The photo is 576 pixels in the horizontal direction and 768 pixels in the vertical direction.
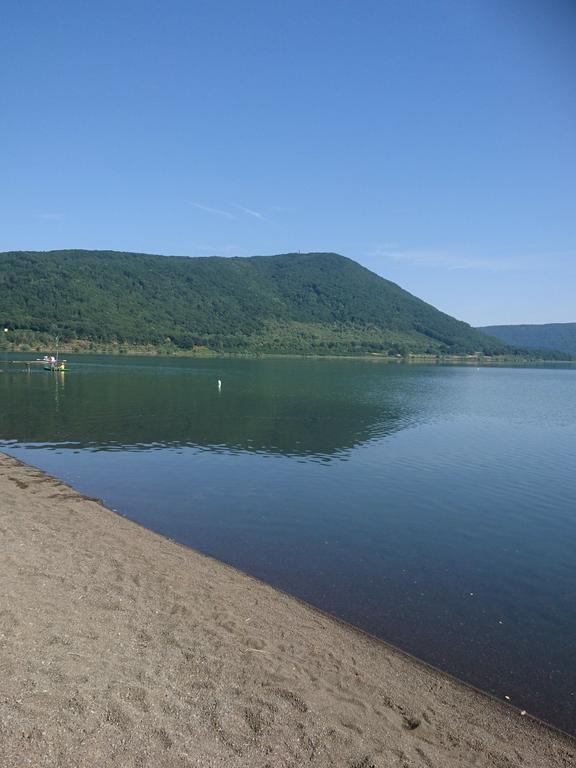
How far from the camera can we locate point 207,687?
312 inches

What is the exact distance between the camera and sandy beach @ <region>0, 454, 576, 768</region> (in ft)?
21.6

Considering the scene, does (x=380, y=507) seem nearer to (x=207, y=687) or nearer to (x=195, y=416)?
(x=207, y=687)

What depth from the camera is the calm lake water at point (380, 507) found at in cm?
1161

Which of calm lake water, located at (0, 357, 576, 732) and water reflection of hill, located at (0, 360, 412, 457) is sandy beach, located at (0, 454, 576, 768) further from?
water reflection of hill, located at (0, 360, 412, 457)

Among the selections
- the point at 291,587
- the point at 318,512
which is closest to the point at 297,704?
the point at 291,587

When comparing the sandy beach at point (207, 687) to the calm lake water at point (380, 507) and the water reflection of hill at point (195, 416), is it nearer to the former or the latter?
the calm lake water at point (380, 507)

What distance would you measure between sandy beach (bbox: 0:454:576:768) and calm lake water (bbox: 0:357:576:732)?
133cm

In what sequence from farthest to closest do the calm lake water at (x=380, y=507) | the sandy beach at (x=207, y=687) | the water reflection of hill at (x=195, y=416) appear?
the water reflection of hill at (x=195, y=416) → the calm lake water at (x=380, y=507) → the sandy beach at (x=207, y=687)

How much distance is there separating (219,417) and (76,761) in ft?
120

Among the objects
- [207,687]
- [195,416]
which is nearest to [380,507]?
[207,687]

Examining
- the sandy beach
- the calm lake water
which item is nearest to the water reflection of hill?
the calm lake water

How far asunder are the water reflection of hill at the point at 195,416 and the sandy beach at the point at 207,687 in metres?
18.7

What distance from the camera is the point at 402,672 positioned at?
966cm

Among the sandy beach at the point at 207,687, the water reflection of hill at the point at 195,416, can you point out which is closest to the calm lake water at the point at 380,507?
the water reflection of hill at the point at 195,416
